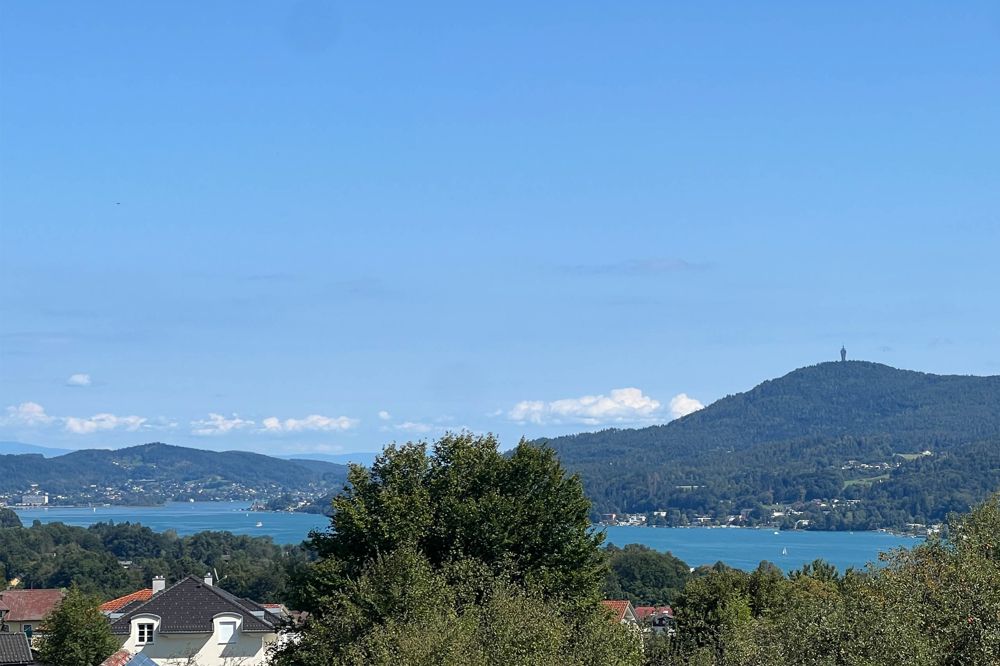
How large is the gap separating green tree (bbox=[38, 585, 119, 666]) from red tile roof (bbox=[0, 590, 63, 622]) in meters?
18.7

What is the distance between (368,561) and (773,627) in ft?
42.8

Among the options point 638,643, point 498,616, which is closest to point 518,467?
point 638,643

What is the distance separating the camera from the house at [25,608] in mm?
69000

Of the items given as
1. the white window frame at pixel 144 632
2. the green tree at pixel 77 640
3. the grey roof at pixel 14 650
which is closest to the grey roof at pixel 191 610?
the white window frame at pixel 144 632

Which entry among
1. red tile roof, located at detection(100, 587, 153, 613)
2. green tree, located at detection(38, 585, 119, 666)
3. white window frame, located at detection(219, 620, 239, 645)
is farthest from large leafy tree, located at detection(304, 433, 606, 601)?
red tile roof, located at detection(100, 587, 153, 613)

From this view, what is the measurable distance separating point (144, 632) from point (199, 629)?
7.54 feet

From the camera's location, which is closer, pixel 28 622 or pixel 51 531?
pixel 28 622

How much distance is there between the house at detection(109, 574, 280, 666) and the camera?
4756 cm

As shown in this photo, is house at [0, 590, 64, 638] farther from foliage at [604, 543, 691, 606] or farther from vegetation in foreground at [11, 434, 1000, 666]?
foliage at [604, 543, 691, 606]

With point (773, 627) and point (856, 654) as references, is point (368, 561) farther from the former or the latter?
point (856, 654)

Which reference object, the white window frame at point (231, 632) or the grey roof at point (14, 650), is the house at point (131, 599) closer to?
the white window frame at point (231, 632)

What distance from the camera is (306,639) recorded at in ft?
102

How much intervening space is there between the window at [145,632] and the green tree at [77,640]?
96.9 inches

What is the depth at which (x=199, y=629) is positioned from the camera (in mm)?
47688
